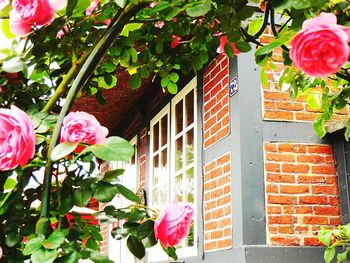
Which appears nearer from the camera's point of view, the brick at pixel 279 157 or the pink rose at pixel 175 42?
the pink rose at pixel 175 42

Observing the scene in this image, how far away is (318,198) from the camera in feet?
13.1

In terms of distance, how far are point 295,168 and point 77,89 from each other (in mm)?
2973

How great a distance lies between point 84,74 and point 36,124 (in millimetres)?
154

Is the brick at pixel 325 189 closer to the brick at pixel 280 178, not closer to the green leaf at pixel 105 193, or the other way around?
the brick at pixel 280 178

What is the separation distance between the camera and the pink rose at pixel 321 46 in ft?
3.18

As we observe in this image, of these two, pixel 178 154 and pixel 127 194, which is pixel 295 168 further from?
pixel 127 194

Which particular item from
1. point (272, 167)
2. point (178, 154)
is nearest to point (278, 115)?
point (272, 167)

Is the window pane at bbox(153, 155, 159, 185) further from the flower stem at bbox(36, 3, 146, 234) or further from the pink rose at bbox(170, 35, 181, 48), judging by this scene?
the flower stem at bbox(36, 3, 146, 234)

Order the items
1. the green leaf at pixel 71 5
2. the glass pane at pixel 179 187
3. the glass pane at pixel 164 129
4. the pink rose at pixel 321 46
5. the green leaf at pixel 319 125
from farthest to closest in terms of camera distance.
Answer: the glass pane at pixel 164 129 < the glass pane at pixel 179 187 < the green leaf at pixel 319 125 < the green leaf at pixel 71 5 < the pink rose at pixel 321 46

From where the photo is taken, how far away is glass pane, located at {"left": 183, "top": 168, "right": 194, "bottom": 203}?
16.5 feet

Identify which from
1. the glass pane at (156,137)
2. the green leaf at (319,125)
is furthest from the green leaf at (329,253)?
the glass pane at (156,137)

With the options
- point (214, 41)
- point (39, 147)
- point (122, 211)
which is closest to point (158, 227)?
point (122, 211)

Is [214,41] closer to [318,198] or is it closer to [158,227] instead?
[158,227]

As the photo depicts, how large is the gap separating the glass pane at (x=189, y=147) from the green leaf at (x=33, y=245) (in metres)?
4.07
